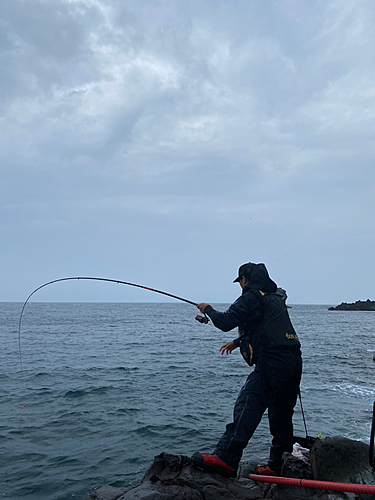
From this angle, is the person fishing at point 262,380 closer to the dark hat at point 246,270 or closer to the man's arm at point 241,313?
the man's arm at point 241,313

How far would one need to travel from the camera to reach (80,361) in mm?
16656

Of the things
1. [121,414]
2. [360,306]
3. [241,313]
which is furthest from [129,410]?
[360,306]

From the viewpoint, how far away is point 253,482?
13.0ft

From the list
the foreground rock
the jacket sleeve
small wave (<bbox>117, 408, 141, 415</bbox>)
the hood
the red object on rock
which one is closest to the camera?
the red object on rock

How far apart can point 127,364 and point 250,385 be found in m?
13.0

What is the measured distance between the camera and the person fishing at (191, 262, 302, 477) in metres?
3.79

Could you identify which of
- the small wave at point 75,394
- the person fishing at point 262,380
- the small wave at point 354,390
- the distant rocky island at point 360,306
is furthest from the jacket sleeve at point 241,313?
the distant rocky island at point 360,306

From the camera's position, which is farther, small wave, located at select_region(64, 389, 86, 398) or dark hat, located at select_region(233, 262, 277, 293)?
small wave, located at select_region(64, 389, 86, 398)

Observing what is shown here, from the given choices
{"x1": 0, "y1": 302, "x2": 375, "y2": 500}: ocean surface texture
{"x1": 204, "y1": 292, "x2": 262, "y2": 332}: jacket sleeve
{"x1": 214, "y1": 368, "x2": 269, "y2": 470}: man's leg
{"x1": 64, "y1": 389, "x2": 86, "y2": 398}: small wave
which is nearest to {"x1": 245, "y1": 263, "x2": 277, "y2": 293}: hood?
{"x1": 204, "y1": 292, "x2": 262, "y2": 332}: jacket sleeve

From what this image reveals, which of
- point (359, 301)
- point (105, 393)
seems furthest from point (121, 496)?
point (359, 301)

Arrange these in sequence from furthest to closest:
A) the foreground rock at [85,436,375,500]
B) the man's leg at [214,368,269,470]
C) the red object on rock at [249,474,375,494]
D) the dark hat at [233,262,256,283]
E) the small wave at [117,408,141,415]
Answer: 1. the small wave at [117,408,141,415]
2. the dark hat at [233,262,256,283]
3. the man's leg at [214,368,269,470]
4. the foreground rock at [85,436,375,500]
5. the red object on rock at [249,474,375,494]

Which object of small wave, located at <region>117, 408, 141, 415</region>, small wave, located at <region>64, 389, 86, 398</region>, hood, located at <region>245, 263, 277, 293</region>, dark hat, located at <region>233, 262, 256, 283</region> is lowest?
small wave, located at <region>117, 408, 141, 415</region>

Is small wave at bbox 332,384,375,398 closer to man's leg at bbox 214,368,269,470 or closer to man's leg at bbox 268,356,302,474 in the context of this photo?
man's leg at bbox 268,356,302,474

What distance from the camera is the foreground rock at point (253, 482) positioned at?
11.8 ft
